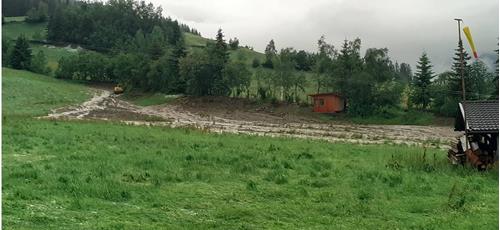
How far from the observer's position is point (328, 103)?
78.6m

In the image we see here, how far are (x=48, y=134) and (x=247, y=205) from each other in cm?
1976

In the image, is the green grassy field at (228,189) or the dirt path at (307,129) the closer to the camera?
the green grassy field at (228,189)

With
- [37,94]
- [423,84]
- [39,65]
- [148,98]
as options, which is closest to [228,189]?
[423,84]

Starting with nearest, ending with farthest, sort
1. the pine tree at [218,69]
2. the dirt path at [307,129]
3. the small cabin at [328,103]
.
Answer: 1. the dirt path at [307,129]
2. the small cabin at [328,103]
3. the pine tree at [218,69]

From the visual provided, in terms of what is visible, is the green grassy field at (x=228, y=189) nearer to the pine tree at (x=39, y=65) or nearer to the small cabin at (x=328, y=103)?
the small cabin at (x=328, y=103)

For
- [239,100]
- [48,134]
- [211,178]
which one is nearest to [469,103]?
[211,178]

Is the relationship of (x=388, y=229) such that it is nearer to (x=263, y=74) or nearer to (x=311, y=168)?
(x=311, y=168)

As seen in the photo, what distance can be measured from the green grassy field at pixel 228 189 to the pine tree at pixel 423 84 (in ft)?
183

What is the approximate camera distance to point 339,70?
8062 centimetres

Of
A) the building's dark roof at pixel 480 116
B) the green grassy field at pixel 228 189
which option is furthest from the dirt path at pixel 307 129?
the green grassy field at pixel 228 189

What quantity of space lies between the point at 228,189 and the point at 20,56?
12673cm

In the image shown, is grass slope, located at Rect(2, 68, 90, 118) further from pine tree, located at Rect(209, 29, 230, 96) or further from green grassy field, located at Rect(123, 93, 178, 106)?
pine tree, located at Rect(209, 29, 230, 96)

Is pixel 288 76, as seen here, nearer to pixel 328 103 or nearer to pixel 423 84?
pixel 328 103

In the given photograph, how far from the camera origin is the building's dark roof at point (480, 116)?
2127 centimetres
